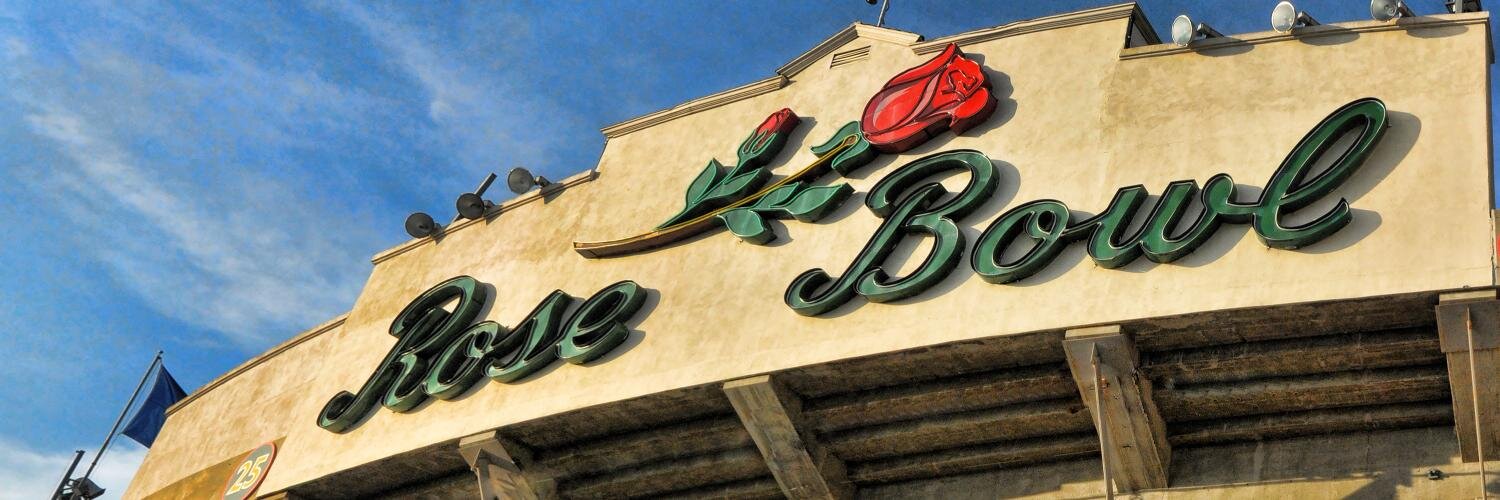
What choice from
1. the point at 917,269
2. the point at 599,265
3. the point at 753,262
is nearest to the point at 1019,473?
the point at 917,269

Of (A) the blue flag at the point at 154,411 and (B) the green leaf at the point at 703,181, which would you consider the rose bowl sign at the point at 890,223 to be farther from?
(A) the blue flag at the point at 154,411

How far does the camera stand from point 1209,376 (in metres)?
24.4

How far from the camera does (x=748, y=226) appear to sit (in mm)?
28906

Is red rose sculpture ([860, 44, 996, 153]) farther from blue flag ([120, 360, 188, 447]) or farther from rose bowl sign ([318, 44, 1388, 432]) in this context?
blue flag ([120, 360, 188, 447])

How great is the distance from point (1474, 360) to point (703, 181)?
44.7 feet

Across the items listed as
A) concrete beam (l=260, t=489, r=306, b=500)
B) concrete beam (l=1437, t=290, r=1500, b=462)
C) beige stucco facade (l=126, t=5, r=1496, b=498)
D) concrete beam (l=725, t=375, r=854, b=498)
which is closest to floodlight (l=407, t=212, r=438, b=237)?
beige stucco facade (l=126, t=5, r=1496, b=498)

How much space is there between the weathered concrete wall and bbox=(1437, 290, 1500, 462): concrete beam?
18.2 inches

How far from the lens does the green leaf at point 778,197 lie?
28.9 metres

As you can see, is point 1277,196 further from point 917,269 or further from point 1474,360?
point 917,269

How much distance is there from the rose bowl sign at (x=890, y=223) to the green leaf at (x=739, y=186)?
0.03 metres

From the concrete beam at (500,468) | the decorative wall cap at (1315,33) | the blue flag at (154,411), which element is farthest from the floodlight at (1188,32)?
the blue flag at (154,411)

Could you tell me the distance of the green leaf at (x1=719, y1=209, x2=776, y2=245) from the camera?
28.6 metres

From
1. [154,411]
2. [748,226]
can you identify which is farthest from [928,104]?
[154,411]

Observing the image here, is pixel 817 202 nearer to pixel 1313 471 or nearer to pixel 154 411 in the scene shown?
pixel 1313 471
